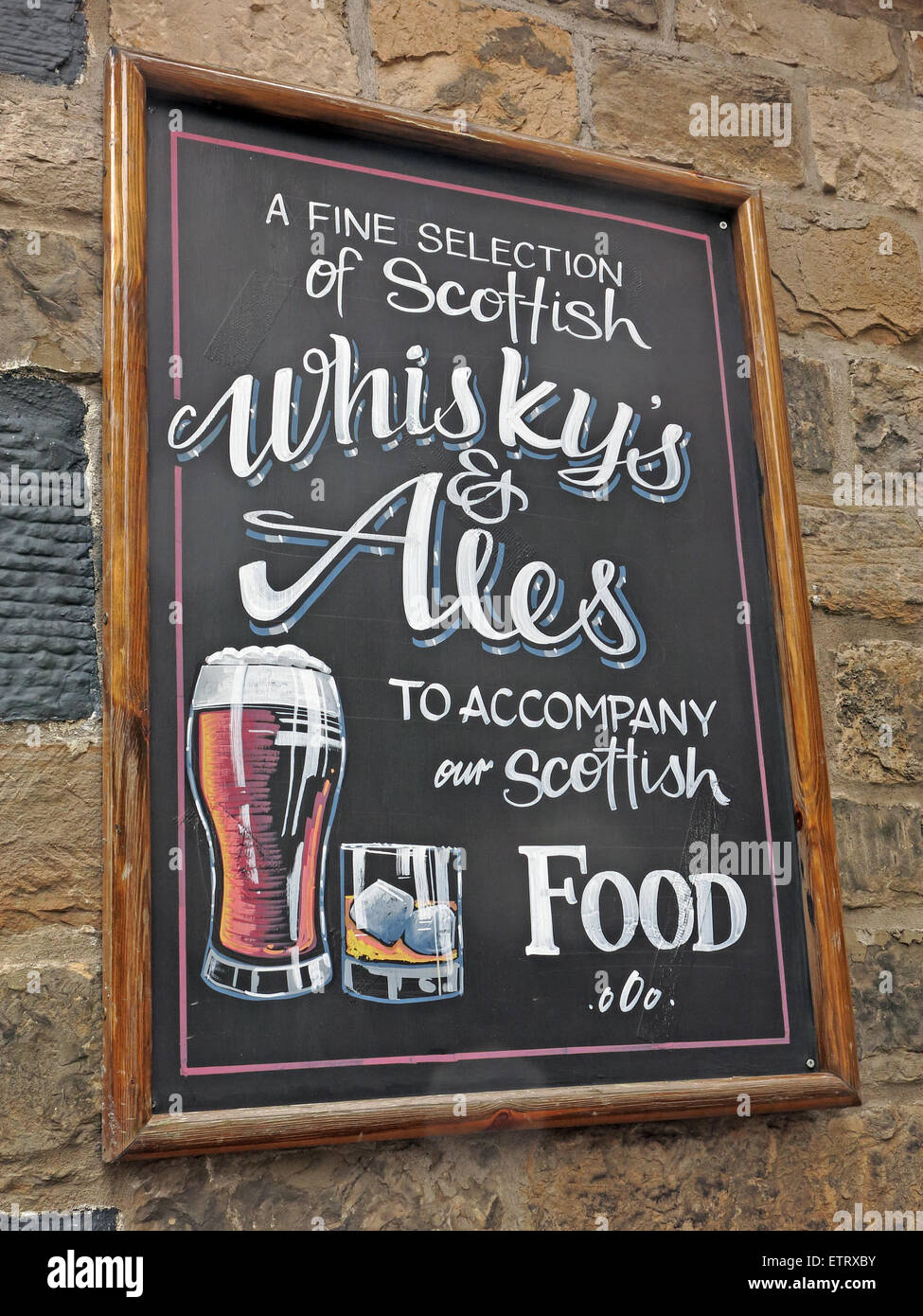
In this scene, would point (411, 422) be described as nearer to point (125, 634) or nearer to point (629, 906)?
point (125, 634)

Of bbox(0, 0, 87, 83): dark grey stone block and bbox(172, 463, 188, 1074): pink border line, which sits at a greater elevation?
bbox(0, 0, 87, 83): dark grey stone block

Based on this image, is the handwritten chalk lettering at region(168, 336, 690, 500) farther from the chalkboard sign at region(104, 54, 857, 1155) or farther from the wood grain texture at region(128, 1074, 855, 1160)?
the wood grain texture at region(128, 1074, 855, 1160)

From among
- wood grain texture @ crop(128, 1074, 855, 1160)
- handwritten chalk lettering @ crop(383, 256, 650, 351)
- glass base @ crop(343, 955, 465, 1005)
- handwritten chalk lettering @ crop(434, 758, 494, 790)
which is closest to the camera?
wood grain texture @ crop(128, 1074, 855, 1160)

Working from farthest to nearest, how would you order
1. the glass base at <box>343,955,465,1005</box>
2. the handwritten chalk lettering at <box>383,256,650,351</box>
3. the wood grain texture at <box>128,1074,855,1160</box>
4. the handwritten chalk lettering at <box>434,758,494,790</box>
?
1. the handwritten chalk lettering at <box>383,256,650,351</box>
2. the handwritten chalk lettering at <box>434,758,494,790</box>
3. the glass base at <box>343,955,465,1005</box>
4. the wood grain texture at <box>128,1074,855,1160</box>

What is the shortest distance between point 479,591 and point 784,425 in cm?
56

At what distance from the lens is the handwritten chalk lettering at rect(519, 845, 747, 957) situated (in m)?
1.43

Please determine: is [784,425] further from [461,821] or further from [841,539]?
[461,821]

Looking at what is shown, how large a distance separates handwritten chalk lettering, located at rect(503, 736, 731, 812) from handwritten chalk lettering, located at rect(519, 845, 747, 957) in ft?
0.24

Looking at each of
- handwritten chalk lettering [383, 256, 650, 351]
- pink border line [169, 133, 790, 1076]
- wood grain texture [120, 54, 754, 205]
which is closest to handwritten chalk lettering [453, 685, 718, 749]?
pink border line [169, 133, 790, 1076]

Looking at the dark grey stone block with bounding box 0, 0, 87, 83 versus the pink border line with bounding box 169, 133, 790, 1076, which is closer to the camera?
the pink border line with bounding box 169, 133, 790, 1076

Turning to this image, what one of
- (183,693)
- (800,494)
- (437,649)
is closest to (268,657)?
(183,693)

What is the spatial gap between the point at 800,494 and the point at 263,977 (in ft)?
3.47

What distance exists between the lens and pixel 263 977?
129 cm
